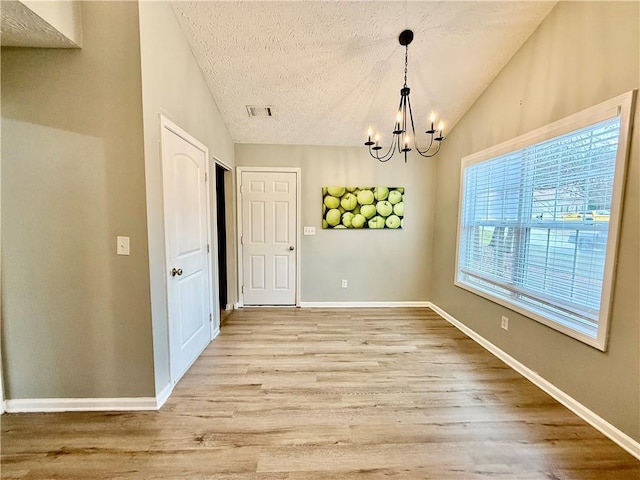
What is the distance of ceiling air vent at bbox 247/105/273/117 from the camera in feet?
9.81

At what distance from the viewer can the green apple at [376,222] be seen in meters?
3.80

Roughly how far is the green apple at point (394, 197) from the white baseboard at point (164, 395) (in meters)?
3.28

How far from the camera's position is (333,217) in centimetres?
379

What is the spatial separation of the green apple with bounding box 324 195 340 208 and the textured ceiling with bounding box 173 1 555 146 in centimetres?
102

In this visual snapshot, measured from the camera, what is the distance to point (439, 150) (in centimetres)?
372

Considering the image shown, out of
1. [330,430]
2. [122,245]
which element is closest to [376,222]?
[330,430]

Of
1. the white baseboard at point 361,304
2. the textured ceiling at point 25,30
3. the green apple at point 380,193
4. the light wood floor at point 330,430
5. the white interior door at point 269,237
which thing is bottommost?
the light wood floor at point 330,430

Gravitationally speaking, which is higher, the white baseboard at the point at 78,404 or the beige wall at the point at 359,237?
the beige wall at the point at 359,237

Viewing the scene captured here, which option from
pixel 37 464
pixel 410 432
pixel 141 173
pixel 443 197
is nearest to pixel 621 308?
pixel 410 432

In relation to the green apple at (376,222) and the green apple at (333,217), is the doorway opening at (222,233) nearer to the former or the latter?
the green apple at (333,217)

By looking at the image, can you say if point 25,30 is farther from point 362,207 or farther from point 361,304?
point 361,304

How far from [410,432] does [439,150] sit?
3.44 meters

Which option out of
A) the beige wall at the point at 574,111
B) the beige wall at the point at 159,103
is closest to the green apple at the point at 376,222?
the beige wall at the point at 574,111

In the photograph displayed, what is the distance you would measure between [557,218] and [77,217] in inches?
133
